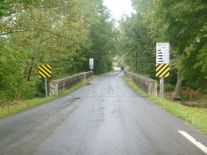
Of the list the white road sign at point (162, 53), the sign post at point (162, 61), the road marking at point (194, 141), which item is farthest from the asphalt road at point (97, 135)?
the white road sign at point (162, 53)

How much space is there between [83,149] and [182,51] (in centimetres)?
1731

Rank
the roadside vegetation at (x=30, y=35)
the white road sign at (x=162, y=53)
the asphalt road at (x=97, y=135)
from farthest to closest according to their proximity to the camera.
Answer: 1. the white road sign at (x=162, y=53)
2. the roadside vegetation at (x=30, y=35)
3. the asphalt road at (x=97, y=135)

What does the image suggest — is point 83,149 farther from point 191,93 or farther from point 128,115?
point 191,93

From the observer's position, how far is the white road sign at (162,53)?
21078 mm

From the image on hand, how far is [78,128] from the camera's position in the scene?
10.0 meters

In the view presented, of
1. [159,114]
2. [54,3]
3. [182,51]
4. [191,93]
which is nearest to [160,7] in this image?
[182,51]

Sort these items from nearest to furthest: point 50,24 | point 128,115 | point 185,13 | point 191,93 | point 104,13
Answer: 1. point 128,115
2. point 185,13
3. point 50,24
4. point 191,93
5. point 104,13

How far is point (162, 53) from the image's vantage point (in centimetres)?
2127

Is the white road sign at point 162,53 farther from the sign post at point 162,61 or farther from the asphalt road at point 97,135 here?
the asphalt road at point 97,135

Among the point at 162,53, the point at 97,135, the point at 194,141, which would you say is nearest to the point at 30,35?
the point at 162,53

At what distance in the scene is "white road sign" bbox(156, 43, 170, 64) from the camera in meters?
21.1

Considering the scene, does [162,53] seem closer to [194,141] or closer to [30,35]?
[30,35]

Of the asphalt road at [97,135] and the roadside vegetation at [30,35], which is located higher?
the roadside vegetation at [30,35]

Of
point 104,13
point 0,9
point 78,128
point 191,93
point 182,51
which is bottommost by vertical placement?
point 191,93
